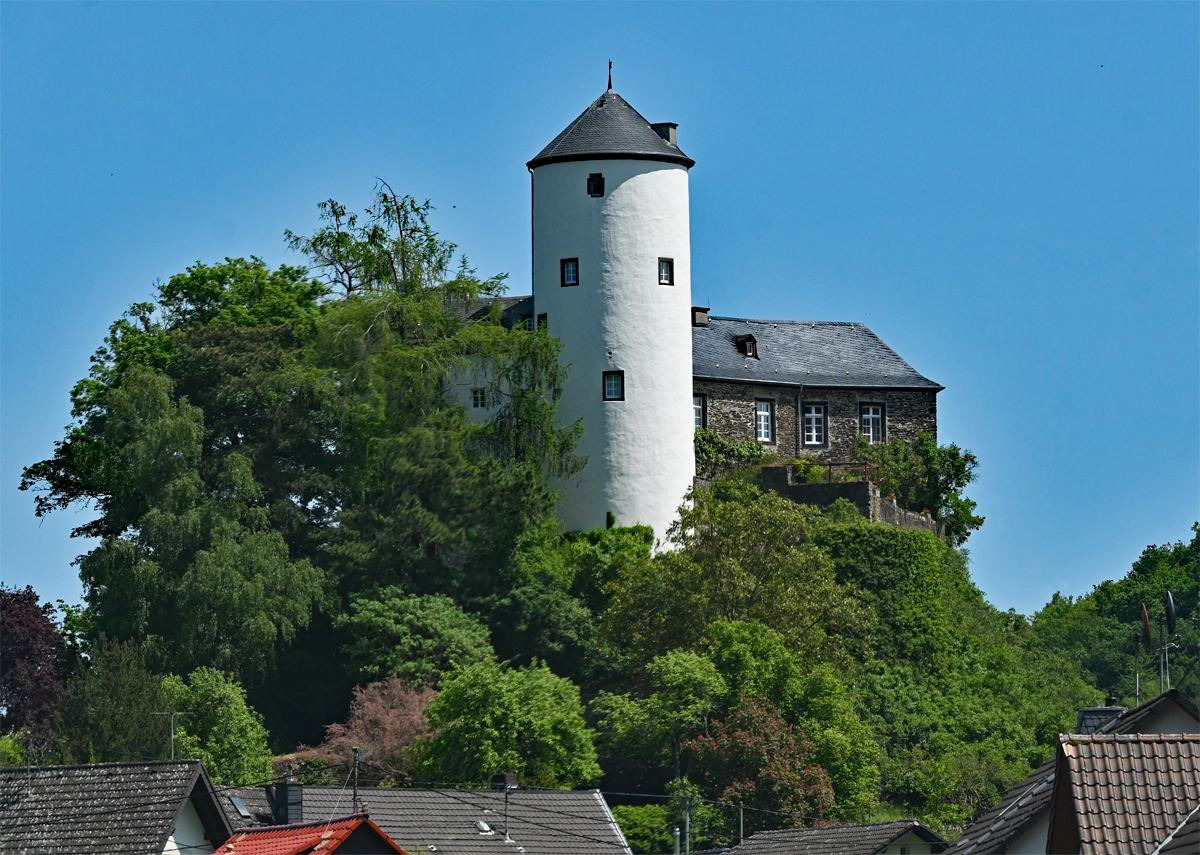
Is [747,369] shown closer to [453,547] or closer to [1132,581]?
[453,547]

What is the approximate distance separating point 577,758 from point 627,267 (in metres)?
14.9

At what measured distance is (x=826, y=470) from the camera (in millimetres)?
62031

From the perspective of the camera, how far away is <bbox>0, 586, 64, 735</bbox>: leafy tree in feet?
191

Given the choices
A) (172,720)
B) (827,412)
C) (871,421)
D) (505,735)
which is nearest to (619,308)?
(827,412)

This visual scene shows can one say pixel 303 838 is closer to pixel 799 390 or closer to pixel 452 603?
pixel 452 603

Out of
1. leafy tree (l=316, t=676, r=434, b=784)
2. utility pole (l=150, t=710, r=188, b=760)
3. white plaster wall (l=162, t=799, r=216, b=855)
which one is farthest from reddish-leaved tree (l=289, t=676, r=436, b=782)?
white plaster wall (l=162, t=799, r=216, b=855)

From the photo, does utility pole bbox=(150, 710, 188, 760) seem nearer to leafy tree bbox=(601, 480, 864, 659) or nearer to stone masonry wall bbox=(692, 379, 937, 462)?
leafy tree bbox=(601, 480, 864, 659)

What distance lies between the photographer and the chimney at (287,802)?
36062mm

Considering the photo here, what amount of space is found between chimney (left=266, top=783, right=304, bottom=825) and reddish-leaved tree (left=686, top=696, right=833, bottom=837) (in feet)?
44.5

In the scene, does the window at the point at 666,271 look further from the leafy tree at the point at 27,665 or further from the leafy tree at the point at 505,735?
the leafy tree at the point at 27,665

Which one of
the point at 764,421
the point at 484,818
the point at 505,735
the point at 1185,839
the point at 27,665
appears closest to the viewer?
the point at 1185,839

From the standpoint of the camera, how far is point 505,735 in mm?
49406

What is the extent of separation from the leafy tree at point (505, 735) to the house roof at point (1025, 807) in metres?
28.6

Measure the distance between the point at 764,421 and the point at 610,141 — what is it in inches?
342
